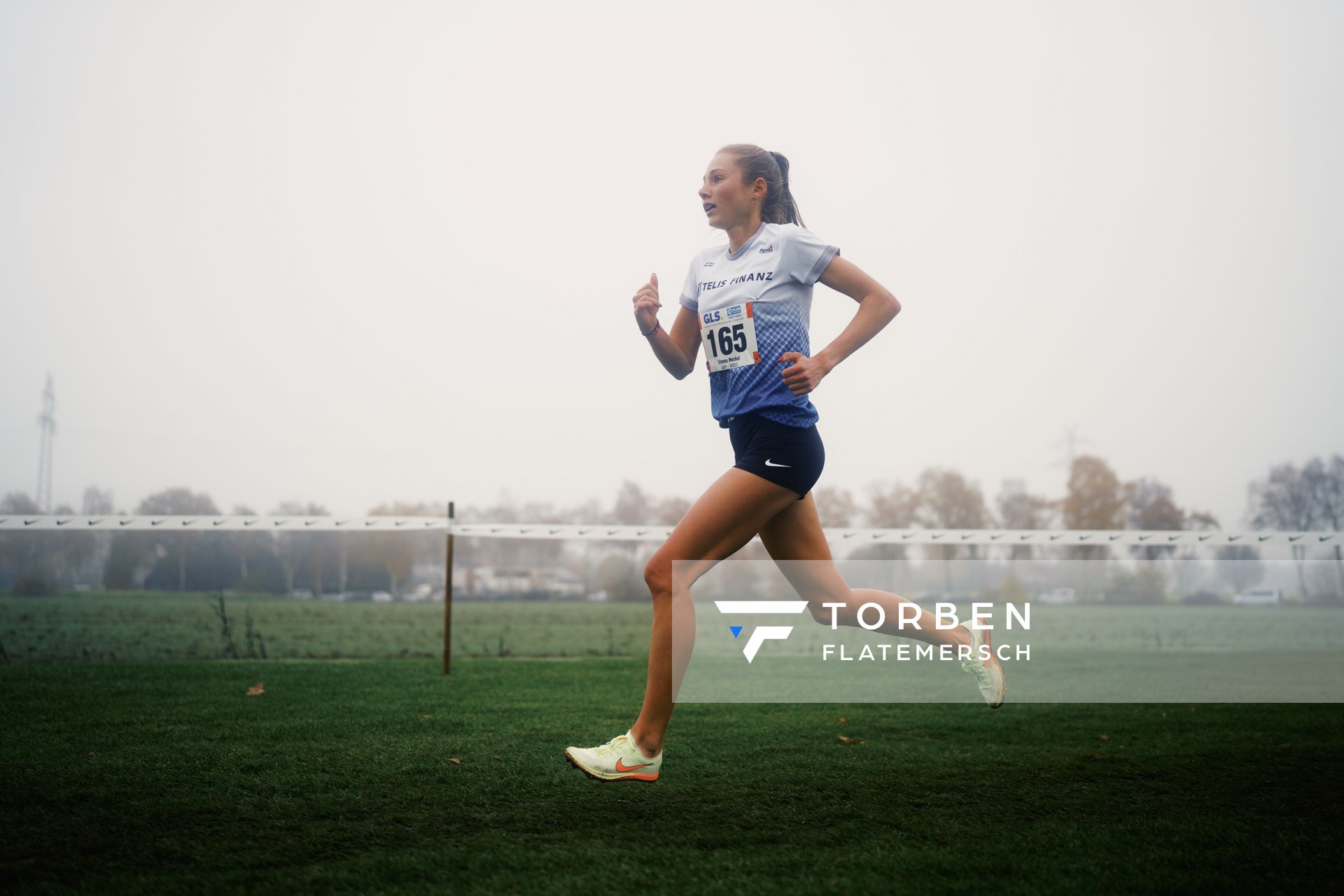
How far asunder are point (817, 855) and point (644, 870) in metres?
0.53

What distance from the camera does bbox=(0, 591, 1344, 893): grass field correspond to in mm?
2545

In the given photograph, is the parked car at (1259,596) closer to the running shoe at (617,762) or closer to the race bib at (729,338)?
the race bib at (729,338)

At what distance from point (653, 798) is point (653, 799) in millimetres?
12

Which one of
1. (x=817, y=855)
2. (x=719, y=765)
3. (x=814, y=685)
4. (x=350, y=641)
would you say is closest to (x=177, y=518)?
(x=350, y=641)

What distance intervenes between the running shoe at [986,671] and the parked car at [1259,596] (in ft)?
29.6

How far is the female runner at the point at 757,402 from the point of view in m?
3.24

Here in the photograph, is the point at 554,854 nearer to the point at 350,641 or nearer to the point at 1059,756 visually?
the point at 1059,756

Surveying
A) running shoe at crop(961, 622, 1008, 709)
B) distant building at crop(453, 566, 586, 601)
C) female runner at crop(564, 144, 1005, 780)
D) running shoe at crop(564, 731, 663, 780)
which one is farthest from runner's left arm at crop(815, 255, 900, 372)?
distant building at crop(453, 566, 586, 601)

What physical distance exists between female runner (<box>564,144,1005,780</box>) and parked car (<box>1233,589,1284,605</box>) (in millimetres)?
9345

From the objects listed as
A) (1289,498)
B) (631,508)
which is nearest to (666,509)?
(631,508)

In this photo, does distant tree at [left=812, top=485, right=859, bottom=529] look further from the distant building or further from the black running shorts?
the black running shorts

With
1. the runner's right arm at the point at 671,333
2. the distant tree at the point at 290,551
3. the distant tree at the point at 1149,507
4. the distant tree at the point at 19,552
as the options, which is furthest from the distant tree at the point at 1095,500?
the runner's right arm at the point at 671,333

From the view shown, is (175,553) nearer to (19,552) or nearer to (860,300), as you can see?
(19,552)

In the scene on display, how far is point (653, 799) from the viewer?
3.49 meters
